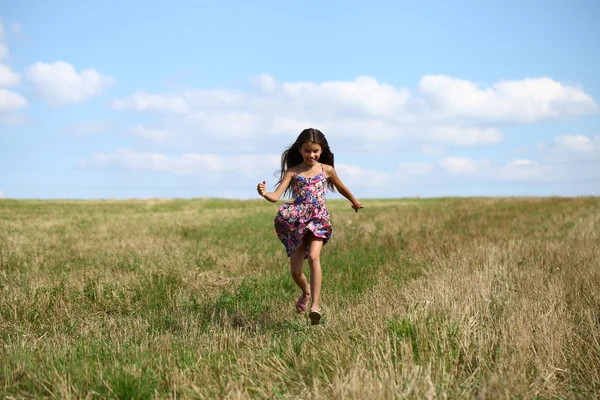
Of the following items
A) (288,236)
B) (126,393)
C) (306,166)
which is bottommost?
(126,393)

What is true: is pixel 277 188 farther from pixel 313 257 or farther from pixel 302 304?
pixel 302 304

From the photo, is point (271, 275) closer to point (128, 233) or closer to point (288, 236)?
point (288, 236)

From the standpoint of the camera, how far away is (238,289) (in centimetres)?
809

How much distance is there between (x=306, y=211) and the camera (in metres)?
6.55

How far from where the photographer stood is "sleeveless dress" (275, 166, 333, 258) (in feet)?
21.4

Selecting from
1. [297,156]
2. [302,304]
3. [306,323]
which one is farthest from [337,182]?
[306,323]

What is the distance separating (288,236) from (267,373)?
2674 mm

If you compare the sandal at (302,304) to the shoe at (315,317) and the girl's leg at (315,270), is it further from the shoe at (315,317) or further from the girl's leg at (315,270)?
the shoe at (315,317)

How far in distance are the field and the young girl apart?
1.94ft

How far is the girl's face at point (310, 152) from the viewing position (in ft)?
21.5

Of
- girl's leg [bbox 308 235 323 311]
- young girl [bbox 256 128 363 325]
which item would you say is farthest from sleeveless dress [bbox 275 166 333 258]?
girl's leg [bbox 308 235 323 311]

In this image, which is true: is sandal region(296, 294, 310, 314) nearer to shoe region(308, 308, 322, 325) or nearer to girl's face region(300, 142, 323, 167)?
shoe region(308, 308, 322, 325)

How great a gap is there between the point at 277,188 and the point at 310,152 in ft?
1.76

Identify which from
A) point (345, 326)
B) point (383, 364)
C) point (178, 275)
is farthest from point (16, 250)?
point (383, 364)
